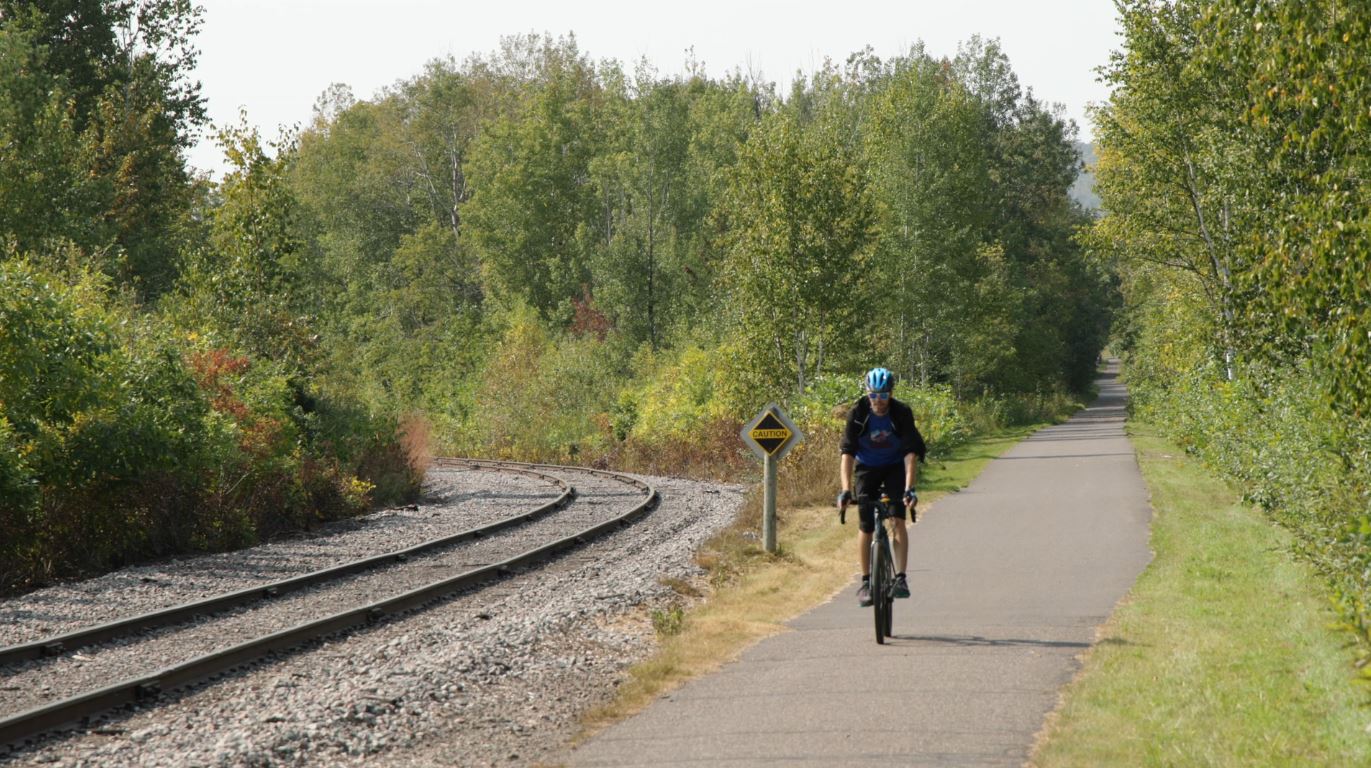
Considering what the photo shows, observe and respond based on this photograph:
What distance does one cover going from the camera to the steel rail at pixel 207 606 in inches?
428

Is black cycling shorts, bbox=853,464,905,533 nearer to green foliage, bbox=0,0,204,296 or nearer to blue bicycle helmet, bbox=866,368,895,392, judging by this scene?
blue bicycle helmet, bbox=866,368,895,392

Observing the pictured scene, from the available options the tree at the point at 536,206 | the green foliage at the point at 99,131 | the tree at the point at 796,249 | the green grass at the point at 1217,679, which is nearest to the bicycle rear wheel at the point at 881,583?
the green grass at the point at 1217,679

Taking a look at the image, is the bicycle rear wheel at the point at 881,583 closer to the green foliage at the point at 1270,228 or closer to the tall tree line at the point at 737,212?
the green foliage at the point at 1270,228

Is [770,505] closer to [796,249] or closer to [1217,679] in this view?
[1217,679]

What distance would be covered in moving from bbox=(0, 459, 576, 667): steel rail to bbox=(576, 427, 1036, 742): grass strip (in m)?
4.05

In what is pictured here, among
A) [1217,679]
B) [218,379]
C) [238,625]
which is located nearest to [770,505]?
[238,625]

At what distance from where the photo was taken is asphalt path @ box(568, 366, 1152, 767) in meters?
7.35

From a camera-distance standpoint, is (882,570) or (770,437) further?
(770,437)

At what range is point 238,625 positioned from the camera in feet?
40.8

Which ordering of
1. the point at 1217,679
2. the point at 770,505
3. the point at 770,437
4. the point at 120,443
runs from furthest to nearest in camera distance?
1. the point at 120,443
2. the point at 770,437
3. the point at 770,505
4. the point at 1217,679

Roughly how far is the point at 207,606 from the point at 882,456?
276 inches

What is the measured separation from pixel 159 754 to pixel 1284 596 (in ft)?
30.6

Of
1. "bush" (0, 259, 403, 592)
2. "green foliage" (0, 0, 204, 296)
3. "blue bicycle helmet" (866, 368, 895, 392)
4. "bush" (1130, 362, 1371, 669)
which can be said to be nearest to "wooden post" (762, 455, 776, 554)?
"bush" (1130, 362, 1371, 669)

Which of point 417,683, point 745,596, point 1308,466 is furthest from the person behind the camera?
point 745,596
